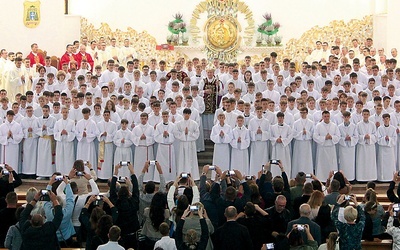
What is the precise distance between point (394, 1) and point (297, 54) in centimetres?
336

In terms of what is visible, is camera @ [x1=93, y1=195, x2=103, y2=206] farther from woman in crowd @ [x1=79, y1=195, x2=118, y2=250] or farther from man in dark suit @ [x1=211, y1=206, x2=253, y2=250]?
man in dark suit @ [x1=211, y1=206, x2=253, y2=250]

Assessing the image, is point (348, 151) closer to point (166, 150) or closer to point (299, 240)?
point (166, 150)

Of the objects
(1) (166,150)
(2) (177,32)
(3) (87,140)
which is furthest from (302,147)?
(2) (177,32)

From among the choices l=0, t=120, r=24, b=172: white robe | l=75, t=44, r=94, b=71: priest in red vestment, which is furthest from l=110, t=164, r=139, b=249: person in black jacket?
l=75, t=44, r=94, b=71: priest in red vestment

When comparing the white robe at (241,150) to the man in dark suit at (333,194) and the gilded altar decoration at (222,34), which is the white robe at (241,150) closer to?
the man in dark suit at (333,194)

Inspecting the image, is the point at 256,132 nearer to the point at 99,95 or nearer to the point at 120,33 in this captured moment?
the point at 99,95

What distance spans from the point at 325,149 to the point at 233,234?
7.42m

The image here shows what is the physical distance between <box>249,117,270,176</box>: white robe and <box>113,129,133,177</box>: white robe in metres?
2.53

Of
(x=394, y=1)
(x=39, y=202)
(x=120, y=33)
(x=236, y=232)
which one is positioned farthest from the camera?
(x=120, y=33)

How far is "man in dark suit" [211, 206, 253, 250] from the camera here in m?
13.1

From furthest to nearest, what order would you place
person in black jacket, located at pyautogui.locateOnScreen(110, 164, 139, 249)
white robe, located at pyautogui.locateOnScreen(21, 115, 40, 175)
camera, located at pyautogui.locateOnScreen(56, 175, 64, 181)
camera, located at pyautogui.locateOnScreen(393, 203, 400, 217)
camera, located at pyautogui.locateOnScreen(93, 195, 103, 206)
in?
white robe, located at pyautogui.locateOnScreen(21, 115, 40, 175) < camera, located at pyautogui.locateOnScreen(56, 175, 64, 181) < person in black jacket, located at pyautogui.locateOnScreen(110, 164, 139, 249) < camera, located at pyautogui.locateOnScreen(93, 195, 103, 206) < camera, located at pyautogui.locateOnScreen(393, 203, 400, 217)

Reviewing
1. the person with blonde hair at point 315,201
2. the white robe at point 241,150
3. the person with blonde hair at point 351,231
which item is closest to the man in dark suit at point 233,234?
the person with blonde hair at point 351,231

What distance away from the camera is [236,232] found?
13.1m

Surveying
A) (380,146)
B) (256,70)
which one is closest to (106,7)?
(256,70)
